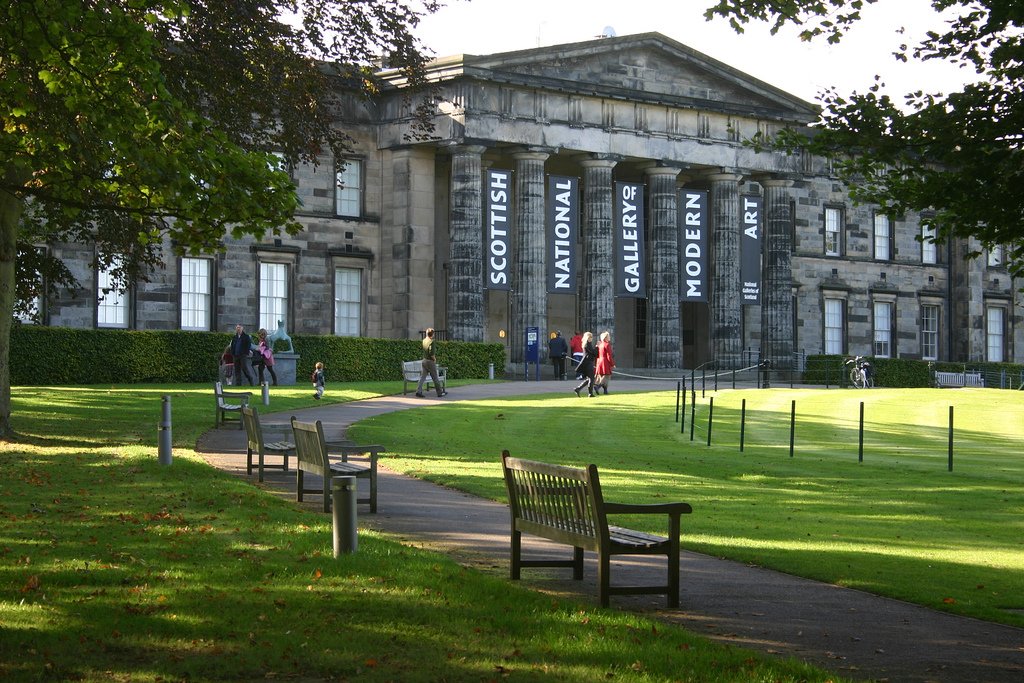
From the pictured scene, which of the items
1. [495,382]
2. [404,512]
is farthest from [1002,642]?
[495,382]

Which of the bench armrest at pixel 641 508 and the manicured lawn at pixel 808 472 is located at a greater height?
the bench armrest at pixel 641 508

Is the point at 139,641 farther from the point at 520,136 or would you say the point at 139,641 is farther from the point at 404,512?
the point at 520,136

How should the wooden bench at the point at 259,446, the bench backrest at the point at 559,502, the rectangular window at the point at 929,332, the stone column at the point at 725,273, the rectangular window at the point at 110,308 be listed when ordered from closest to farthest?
the bench backrest at the point at 559,502
the wooden bench at the point at 259,446
the rectangular window at the point at 110,308
the stone column at the point at 725,273
the rectangular window at the point at 929,332

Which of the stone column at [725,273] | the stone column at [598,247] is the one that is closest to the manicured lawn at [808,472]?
the stone column at [598,247]

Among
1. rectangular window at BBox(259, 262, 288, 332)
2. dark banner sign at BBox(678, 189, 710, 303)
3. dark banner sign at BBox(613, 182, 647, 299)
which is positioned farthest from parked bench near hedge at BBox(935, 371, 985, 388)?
rectangular window at BBox(259, 262, 288, 332)

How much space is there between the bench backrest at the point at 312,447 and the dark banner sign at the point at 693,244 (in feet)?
140

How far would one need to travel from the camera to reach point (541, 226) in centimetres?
5434

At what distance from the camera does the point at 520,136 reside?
53438mm

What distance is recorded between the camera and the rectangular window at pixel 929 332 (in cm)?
7150

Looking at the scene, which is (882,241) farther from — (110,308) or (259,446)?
(259,446)

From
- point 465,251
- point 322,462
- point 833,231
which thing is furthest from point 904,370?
point 322,462

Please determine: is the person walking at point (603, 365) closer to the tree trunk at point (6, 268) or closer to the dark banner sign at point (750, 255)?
the dark banner sign at point (750, 255)

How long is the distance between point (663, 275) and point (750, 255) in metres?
4.22

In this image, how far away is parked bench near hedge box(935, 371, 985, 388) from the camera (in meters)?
63.6
